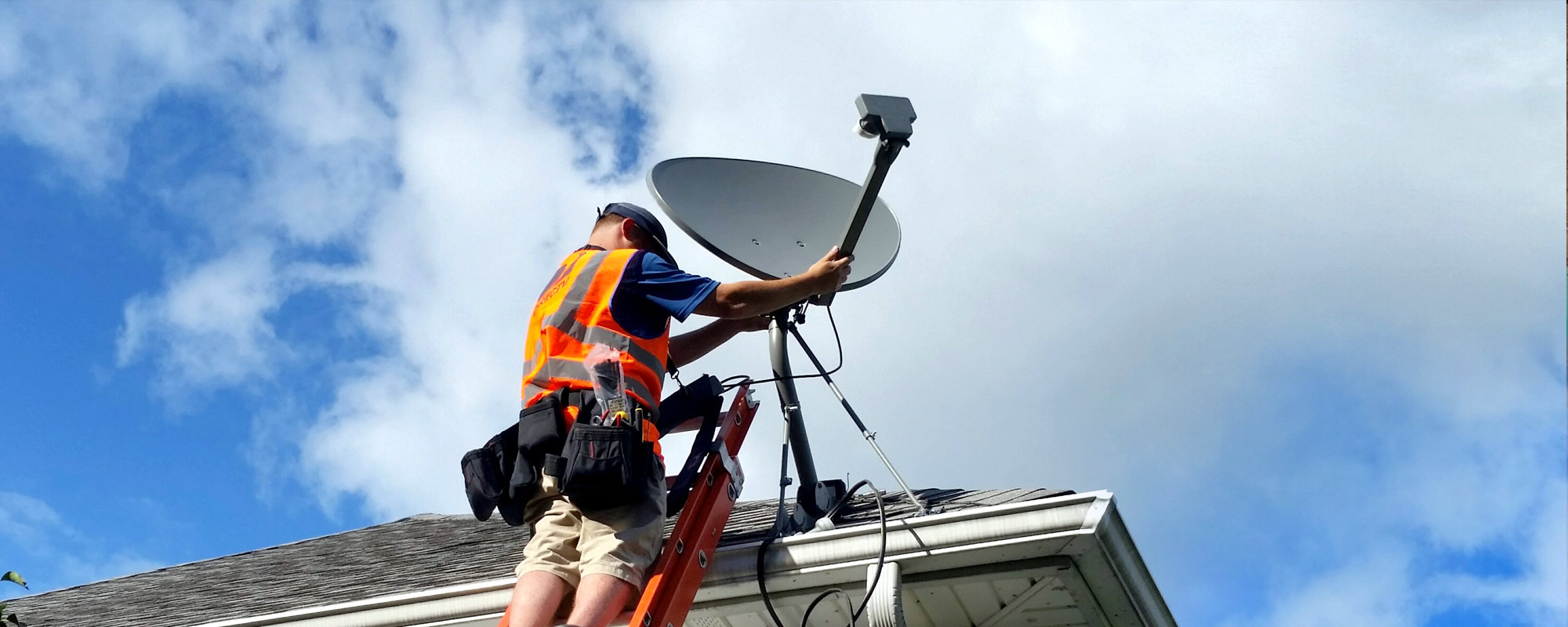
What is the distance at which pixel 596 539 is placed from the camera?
3.79 metres

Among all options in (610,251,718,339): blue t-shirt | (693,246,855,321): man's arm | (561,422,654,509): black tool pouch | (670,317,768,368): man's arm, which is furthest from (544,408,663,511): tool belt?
(670,317,768,368): man's arm

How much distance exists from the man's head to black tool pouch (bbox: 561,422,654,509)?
91 cm

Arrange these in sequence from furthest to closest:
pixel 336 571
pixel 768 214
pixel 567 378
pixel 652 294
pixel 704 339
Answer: pixel 336 571
pixel 768 214
pixel 704 339
pixel 652 294
pixel 567 378

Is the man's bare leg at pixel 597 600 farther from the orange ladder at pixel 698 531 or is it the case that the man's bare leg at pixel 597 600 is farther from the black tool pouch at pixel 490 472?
the black tool pouch at pixel 490 472

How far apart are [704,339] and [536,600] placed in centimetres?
148

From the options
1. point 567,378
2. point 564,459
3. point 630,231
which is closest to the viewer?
point 564,459

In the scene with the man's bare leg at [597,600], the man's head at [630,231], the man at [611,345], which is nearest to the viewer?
the man's bare leg at [597,600]

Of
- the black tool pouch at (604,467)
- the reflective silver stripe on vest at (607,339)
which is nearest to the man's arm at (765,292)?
the reflective silver stripe on vest at (607,339)

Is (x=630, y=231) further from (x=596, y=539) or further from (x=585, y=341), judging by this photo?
(x=596, y=539)

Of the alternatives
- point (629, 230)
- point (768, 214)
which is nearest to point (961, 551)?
point (629, 230)

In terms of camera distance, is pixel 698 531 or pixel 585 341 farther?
pixel 698 531

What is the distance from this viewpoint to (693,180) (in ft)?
16.6

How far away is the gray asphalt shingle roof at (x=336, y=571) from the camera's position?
5.12m

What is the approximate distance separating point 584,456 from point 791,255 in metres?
1.69
